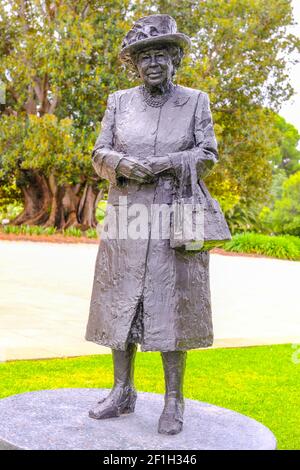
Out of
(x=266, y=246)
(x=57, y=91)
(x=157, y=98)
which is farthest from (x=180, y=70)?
(x=157, y=98)

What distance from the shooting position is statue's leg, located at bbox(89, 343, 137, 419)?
4.05 m

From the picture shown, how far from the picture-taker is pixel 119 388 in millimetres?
4094

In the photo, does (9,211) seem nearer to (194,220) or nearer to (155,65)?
(155,65)

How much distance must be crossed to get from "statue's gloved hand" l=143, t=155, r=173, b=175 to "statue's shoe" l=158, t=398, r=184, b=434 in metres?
1.25

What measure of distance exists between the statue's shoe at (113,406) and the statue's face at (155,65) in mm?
1769

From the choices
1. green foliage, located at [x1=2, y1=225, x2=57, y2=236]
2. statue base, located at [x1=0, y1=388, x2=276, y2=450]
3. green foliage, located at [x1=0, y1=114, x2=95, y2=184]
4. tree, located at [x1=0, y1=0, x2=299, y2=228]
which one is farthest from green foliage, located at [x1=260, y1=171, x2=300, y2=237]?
statue base, located at [x1=0, y1=388, x2=276, y2=450]

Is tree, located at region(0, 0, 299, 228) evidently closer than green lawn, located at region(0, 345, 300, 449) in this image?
No

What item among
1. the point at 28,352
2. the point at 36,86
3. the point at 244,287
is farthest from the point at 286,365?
the point at 36,86

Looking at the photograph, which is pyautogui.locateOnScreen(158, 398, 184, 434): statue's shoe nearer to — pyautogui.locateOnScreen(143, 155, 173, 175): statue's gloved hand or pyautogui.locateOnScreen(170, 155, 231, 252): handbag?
pyautogui.locateOnScreen(170, 155, 231, 252): handbag

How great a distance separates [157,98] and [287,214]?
77.6 feet

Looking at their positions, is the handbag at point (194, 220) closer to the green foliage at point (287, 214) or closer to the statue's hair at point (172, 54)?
the statue's hair at point (172, 54)

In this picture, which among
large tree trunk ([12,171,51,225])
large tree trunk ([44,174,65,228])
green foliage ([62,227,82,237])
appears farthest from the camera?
large tree trunk ([12,171,51,225])
